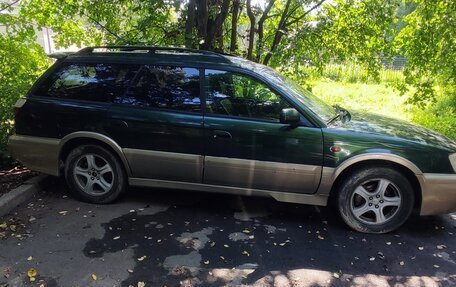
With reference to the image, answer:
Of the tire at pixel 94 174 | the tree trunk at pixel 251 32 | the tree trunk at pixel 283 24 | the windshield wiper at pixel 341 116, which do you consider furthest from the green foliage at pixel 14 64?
the windshield wiper at pixel 341 116

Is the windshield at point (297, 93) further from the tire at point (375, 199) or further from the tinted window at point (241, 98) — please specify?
the tire at point (375, 199)

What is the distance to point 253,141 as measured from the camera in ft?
13.2

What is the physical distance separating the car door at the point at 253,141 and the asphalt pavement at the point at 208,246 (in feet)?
1.61

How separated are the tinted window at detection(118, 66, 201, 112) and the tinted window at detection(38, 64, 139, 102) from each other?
5.3 inches

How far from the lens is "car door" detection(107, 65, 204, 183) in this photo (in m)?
4.20

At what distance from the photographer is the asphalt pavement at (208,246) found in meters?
3.21

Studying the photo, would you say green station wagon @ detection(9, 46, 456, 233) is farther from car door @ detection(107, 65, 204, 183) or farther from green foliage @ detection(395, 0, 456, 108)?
green foliage @ detection(395, 0, 456, 108)

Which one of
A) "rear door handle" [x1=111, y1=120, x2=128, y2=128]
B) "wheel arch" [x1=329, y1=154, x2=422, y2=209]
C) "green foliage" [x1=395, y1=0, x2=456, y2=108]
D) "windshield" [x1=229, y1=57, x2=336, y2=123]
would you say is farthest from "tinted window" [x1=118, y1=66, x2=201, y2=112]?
"green foliage" [x1=395, y1=0, x2=456, y2=108]

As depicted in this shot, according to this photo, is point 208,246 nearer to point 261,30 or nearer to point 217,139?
point 217,139

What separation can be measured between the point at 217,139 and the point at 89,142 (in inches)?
59.9

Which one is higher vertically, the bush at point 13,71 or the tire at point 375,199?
the bush at point 13,71

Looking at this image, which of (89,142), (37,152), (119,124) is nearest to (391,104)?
(119,124)

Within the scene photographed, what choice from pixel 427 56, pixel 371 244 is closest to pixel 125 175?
pixel 371 244

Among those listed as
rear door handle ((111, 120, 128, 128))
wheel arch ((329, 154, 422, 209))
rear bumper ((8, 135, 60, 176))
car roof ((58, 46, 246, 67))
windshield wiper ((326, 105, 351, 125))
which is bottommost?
rear bumper ((8, 135, 60, 176))
